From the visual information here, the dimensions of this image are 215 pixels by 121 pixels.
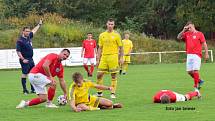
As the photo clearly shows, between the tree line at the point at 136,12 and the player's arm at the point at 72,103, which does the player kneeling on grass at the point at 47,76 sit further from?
the tree line at the point at 136,12

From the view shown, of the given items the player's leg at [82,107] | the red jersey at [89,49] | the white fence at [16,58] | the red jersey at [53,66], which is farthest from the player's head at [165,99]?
the white fence at [16,58]

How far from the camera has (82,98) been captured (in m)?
13.3

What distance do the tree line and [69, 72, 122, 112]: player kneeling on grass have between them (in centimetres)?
4274

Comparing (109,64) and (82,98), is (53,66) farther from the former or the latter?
(109,64)

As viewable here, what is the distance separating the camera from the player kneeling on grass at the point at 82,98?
43.1ft

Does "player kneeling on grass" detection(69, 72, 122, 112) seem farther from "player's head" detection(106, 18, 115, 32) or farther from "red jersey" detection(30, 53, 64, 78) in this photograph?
"player's head" detection(106, 18, 115, 32)

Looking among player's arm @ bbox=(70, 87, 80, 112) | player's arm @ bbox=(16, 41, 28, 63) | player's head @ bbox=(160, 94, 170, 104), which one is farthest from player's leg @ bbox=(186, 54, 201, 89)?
player's arm @ bbox=(16, 41, 28, 63)

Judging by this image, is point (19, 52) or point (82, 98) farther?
point (19, 52)

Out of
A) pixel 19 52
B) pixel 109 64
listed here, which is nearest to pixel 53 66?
pixel 109 64

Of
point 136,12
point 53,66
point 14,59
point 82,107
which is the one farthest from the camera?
point 136,12

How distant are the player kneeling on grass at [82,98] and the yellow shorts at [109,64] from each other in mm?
2913

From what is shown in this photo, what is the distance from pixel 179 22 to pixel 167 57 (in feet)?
50.6

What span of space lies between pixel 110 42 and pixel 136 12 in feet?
163

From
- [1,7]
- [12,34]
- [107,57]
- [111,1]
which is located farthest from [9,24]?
[107,57]
